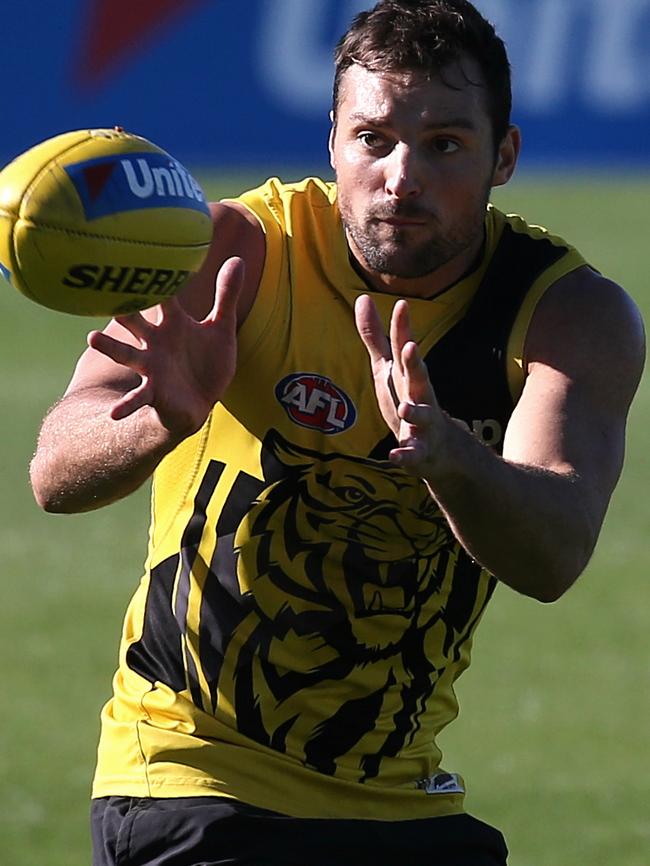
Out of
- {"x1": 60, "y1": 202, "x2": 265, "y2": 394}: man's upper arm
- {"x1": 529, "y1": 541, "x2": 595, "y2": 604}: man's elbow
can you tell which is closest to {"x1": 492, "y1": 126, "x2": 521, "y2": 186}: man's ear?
{"x1": 60, "y1": 202, "x2": 265, "y2": 394}: man's upper arm

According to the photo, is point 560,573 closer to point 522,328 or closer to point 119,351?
point 522,328

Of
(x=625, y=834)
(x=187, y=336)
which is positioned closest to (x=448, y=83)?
(x=187, y=336)

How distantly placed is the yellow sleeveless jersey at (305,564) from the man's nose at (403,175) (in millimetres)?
328

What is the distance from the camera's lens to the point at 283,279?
15.1ft

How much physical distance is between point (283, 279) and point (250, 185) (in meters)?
18.7

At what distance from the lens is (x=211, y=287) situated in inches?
175

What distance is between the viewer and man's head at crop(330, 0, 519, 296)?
4426mm

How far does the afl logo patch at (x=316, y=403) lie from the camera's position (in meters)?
4.53

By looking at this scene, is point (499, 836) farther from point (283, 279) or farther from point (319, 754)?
point (283, 279)

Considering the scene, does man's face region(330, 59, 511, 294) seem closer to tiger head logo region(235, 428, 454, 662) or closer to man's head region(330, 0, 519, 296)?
man's head region(330, 0, 519, 296)

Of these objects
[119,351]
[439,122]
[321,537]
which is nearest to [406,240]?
[439,122]

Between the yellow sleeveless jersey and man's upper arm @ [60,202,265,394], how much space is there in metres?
0.05

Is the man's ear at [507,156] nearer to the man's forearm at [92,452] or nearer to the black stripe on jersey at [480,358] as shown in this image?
the black stripe on jersey at [480,358]

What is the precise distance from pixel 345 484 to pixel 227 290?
0.71m
